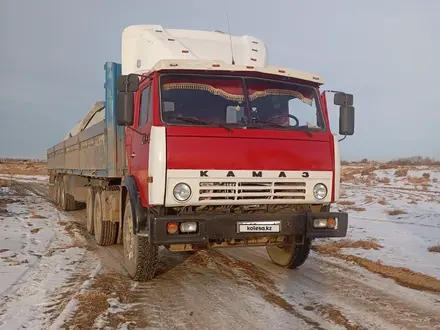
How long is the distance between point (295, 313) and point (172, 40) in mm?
4294

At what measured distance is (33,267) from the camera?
23.1 feet

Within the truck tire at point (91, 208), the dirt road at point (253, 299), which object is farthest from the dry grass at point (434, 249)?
the truck tire at point (91, 208)

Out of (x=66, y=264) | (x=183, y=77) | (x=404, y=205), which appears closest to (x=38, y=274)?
(x=66, y=264)

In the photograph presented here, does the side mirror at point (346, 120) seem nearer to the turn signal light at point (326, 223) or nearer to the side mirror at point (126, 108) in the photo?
the turn signal light at point (326, 223)

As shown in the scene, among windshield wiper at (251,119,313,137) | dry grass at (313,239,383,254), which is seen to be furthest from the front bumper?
dry grass at (313,239,383,254)

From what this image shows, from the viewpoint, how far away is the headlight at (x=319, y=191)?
5.94 meters

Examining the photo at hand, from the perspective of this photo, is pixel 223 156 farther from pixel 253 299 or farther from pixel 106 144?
pixel 106 144

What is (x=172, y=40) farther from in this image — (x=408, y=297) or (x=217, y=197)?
(x=408, y=297)

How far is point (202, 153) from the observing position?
5.43 meters

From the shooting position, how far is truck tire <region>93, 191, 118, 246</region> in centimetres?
894

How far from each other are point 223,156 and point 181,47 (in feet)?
7.44

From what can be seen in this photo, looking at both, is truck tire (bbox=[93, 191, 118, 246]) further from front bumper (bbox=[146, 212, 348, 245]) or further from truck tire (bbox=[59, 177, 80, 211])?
truck tire (bbox=[59, 177, 80, 211])

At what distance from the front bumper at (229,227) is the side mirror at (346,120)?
1.23 m

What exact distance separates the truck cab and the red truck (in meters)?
0.01
